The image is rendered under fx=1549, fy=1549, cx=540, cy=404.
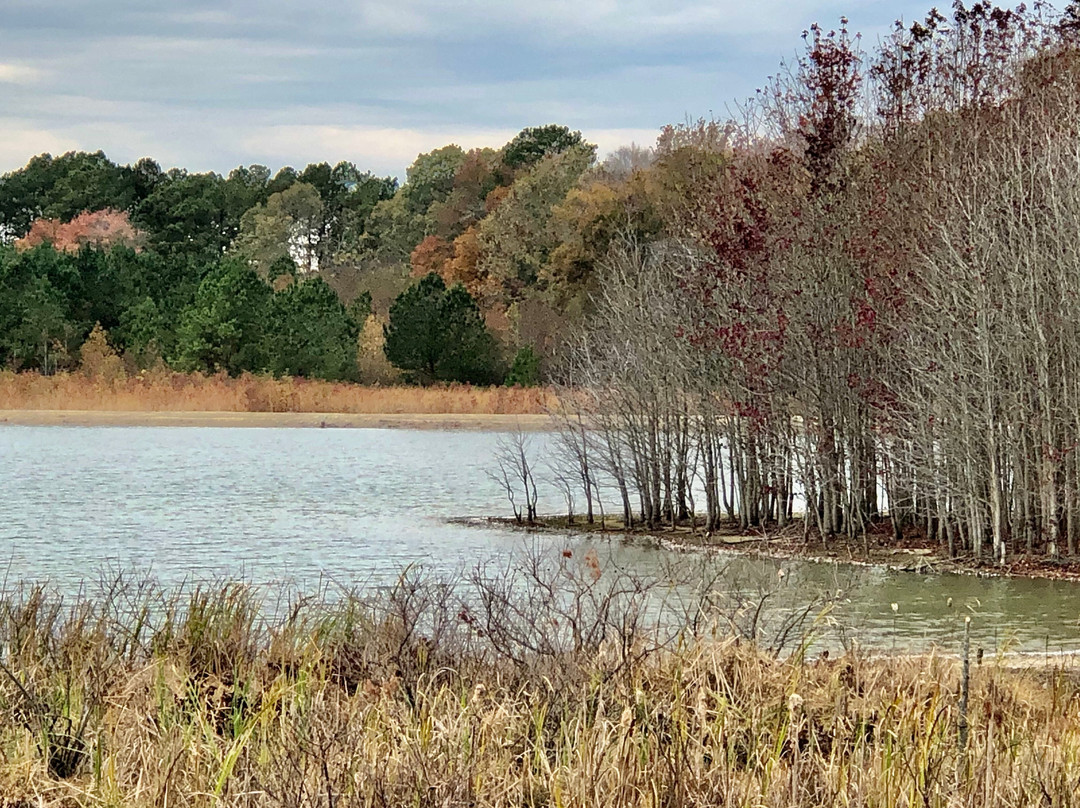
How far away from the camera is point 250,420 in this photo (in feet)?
169

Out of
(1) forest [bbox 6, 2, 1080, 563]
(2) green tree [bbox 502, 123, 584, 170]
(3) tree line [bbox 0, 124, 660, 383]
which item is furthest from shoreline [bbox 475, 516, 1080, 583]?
(2) green tree [bbox 502, 123, 584, 170]

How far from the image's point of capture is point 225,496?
28.9 m

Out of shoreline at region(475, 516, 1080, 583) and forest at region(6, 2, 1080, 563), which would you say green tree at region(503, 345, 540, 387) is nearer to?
forest at region(6, 2, 1080, 563)

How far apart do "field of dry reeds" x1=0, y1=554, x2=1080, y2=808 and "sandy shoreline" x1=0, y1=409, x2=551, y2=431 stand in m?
41.3

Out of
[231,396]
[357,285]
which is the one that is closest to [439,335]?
[231,396]

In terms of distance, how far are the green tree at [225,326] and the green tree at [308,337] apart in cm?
59

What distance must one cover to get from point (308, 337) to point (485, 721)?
51911 mm

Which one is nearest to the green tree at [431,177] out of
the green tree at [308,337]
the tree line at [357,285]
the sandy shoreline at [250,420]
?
the tree line at [357,285]

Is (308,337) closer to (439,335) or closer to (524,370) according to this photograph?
(439,335)

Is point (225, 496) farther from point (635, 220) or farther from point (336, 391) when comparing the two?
point (336, 391)

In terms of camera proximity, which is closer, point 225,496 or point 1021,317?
point 1021,317

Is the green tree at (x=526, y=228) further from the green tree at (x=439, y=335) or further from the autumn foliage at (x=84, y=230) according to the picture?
the autumn foliage at (x=84, y=230)

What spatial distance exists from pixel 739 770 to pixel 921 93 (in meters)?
19.0

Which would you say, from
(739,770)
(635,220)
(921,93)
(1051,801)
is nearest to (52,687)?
(739,770)
